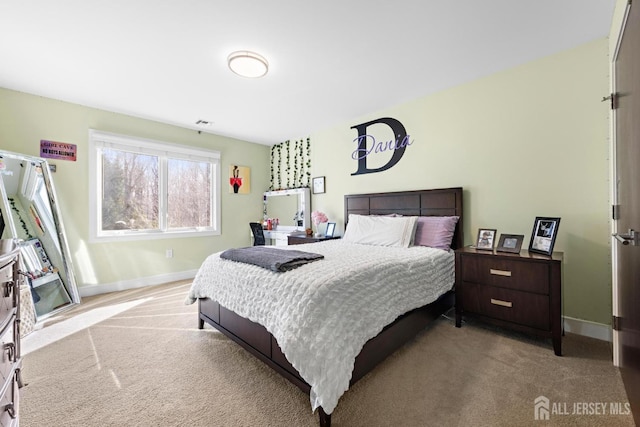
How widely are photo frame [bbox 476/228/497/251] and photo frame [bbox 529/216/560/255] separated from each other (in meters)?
0.28

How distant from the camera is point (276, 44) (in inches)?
86.6

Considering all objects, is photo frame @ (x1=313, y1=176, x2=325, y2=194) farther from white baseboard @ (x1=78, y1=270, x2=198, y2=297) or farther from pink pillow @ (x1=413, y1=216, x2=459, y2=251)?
white baseboard @ (x1=78, y1=270, x2=198, y2=297)

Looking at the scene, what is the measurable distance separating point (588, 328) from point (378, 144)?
277cm

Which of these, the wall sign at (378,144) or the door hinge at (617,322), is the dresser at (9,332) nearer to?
the door hinge at (617,322)

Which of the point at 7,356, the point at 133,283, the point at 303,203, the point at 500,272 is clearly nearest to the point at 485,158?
the point at 500,272

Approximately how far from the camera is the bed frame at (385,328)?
1.58 metres

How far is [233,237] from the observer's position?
4.83 meters

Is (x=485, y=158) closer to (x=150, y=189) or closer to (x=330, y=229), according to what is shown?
(x=330, y=229)

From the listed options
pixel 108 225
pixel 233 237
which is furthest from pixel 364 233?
pixel 108 225

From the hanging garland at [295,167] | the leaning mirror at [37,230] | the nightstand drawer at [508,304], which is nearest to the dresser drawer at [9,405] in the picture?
the leaning mirror at [37,230]

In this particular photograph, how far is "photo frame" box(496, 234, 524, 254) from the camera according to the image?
2.27 meters

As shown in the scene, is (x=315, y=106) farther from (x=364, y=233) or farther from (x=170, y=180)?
Answer: (x=170, y=180)

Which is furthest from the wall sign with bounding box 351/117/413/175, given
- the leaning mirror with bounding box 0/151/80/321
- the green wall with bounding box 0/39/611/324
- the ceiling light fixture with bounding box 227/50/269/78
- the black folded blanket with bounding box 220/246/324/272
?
the leaning mirror with bounding box 0/151/80/321

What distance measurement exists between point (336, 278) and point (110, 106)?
374 centimetres
